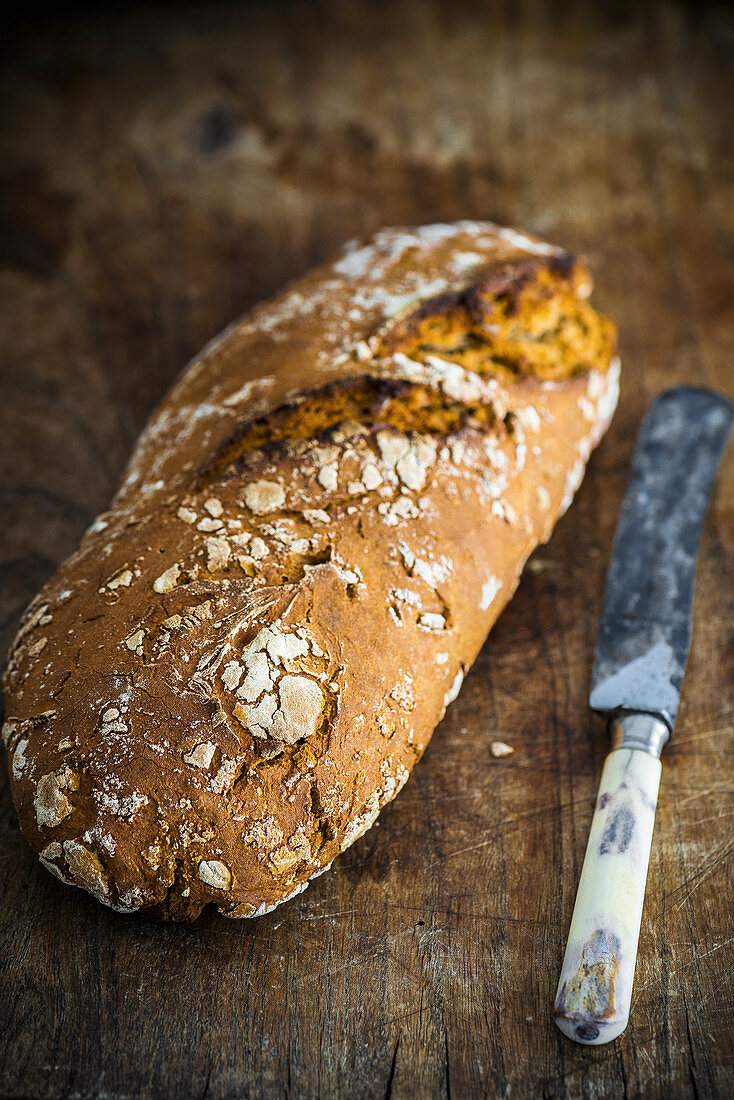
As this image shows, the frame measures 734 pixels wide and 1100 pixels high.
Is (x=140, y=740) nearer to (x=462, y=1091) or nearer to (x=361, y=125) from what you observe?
(x=462, y=1091)

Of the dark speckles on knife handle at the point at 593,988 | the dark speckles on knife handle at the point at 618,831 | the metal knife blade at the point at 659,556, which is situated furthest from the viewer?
the metal knife blade at the point at 659,556

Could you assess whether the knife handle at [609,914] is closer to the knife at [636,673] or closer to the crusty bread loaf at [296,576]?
the knife at [636,673]

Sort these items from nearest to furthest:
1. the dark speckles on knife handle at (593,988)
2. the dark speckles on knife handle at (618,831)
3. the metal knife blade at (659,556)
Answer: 1. the dark speckles on knife handle at (593,988)
2. the dark speckles on knife handle at (618,831)
3. the metal knife blade at (659,556)

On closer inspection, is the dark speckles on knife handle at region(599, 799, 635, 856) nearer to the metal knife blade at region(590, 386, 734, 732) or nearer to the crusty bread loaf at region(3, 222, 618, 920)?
the metal knife blade at region(590, 386, 734, 732)

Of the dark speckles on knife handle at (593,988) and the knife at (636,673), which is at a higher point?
the knife at (636,673)

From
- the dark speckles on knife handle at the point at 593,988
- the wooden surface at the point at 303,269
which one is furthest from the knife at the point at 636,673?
the wooden surface at the point at 303,269

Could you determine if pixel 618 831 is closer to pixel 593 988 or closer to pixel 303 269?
pixel 593 988
